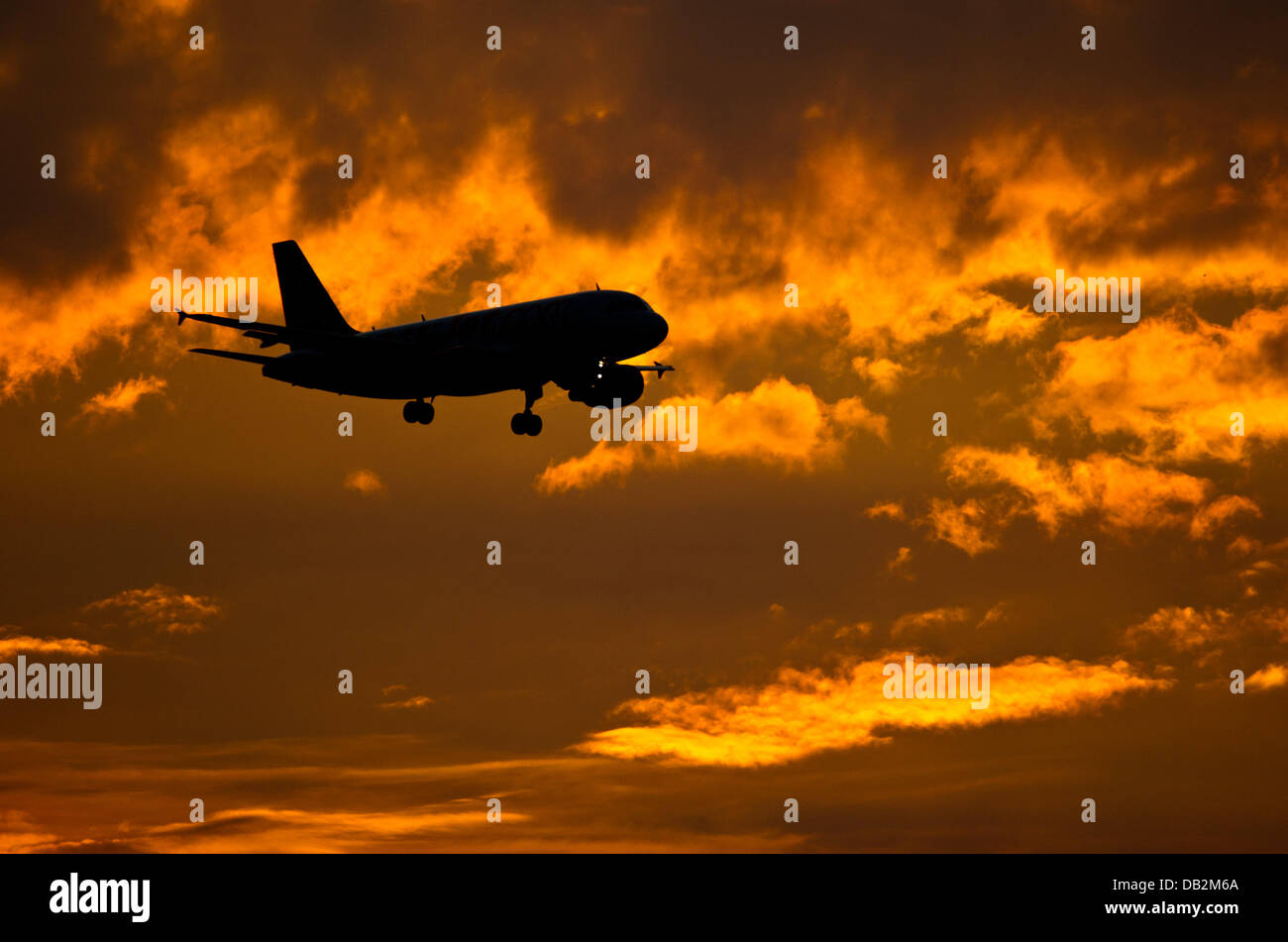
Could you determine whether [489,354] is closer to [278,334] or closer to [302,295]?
[278,334]

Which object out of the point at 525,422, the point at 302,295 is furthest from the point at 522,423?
the point at 302,295

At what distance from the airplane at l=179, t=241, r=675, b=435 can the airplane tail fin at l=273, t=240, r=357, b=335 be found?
8651mm

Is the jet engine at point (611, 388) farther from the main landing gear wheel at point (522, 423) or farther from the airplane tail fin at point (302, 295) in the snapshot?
the airplane tail fin at point (302, 295)

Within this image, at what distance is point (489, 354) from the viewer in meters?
70.9

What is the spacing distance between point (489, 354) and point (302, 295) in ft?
82.6

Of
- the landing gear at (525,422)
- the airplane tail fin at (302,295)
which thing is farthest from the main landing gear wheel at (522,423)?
the airplane tail fin at (302,295)

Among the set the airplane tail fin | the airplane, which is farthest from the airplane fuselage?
the airplane tail fin

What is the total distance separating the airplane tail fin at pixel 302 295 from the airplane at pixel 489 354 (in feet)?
28.4

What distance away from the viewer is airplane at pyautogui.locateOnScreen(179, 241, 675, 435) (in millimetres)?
68125
